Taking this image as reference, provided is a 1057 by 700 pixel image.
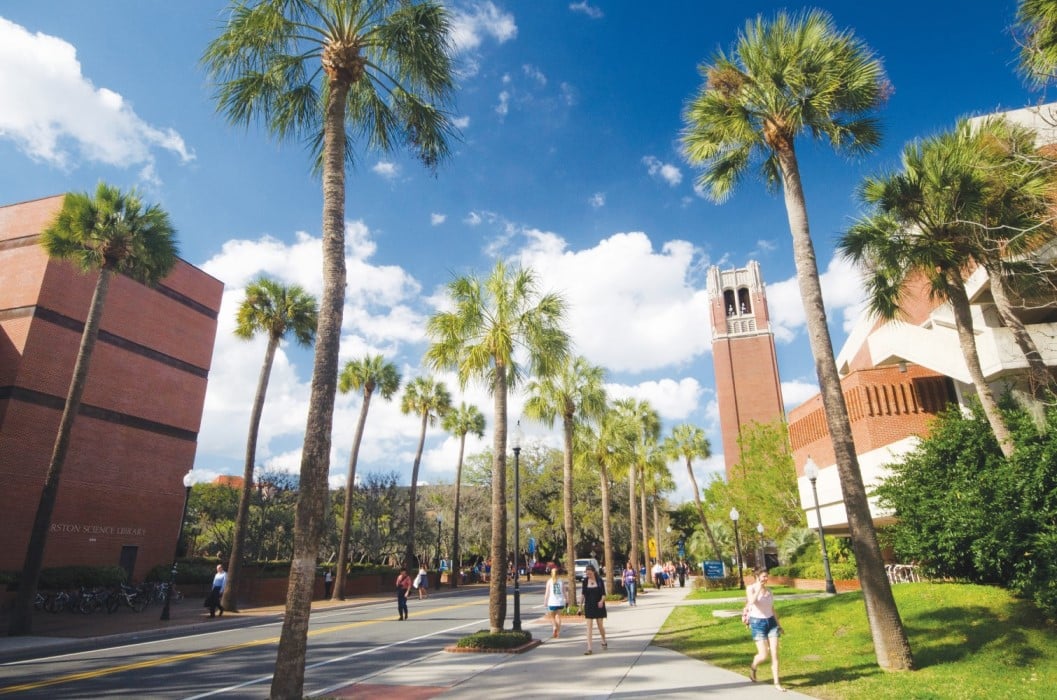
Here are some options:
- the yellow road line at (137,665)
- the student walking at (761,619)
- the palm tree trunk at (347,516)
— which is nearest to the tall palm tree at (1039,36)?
the student walking at (761,619)

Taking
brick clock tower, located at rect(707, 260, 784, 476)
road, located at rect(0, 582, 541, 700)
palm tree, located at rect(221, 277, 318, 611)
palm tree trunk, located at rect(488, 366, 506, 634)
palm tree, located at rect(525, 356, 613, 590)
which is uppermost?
brick clock tower, located at rect(707, 260, 784, 476)

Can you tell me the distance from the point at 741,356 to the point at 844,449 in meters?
64.5

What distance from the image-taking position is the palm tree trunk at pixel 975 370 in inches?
530

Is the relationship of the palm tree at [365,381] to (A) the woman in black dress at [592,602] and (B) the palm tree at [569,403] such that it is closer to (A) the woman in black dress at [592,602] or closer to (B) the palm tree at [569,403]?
(B) the palm tree at [569,403]

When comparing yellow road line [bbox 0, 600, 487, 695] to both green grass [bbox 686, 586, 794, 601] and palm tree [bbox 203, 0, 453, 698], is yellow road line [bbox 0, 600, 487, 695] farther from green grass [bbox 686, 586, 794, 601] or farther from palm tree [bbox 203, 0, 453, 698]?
green grass [bbox 686, 586, 794, 601]

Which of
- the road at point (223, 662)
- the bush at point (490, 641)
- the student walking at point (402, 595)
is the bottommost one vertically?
the road at point (223, 662)

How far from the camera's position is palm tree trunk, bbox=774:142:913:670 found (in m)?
9.31

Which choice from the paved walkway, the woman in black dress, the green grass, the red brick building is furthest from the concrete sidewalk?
the red brick building

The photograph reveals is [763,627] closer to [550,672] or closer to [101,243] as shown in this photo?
[550,672]

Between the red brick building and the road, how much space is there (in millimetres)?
13330

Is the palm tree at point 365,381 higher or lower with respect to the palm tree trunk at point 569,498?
higher

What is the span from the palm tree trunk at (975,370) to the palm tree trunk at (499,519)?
11.1 m

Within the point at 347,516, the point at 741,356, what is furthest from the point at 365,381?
the point at 741,356

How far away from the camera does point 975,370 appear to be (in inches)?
556
